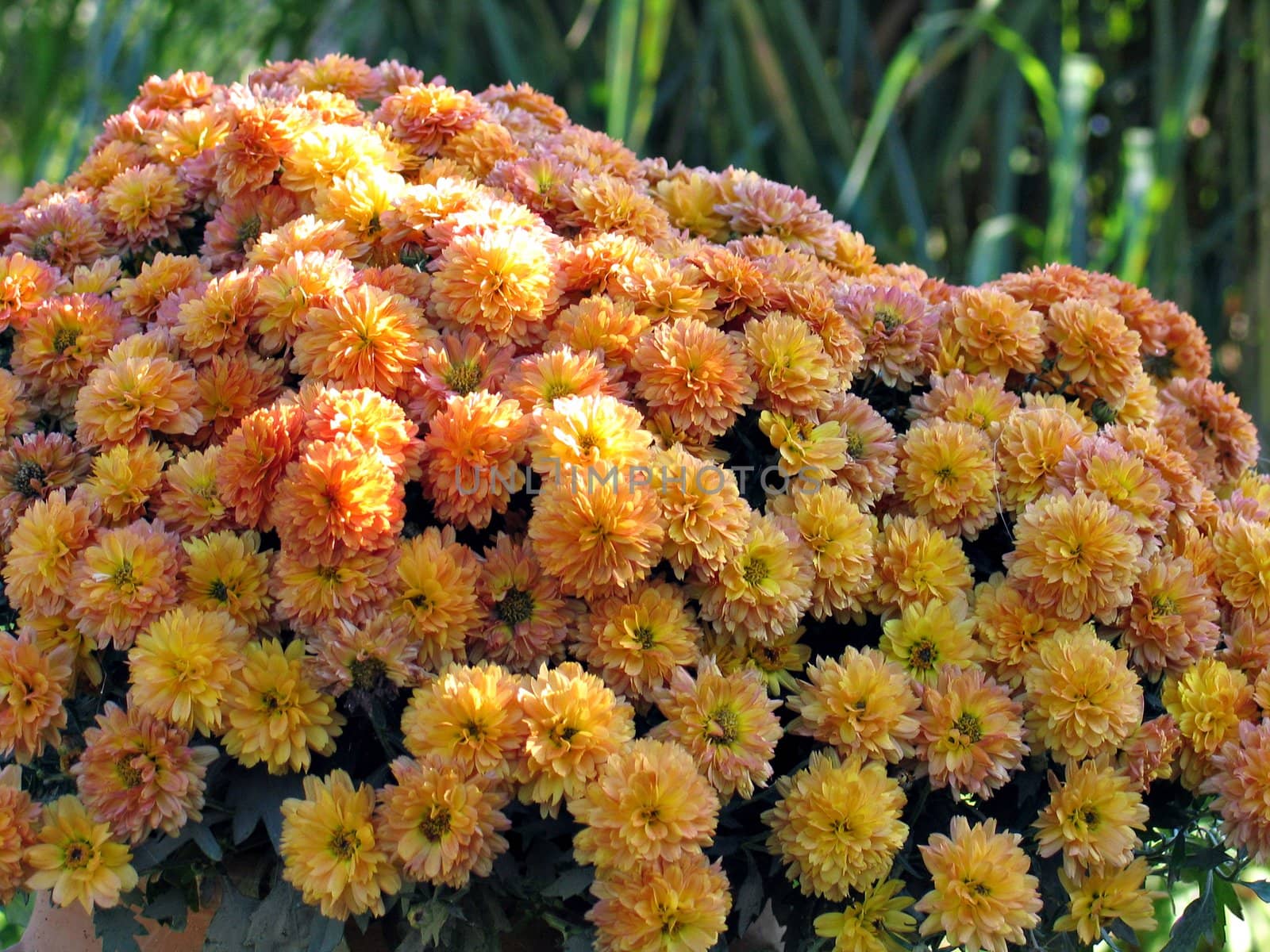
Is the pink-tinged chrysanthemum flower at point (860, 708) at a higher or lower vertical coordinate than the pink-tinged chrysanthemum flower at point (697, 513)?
lower

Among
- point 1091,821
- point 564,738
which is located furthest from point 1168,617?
point 564,738

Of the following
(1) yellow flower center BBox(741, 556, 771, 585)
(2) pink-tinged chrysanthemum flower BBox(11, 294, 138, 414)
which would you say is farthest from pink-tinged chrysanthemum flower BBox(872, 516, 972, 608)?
(2) pink-tinged chrysanthemum flower BBox(11, 294, 138, 414)

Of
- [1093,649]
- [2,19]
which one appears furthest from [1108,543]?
[2,19]

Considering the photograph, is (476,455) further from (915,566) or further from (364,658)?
(915,566)

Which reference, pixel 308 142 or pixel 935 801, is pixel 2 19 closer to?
pixel 308 142

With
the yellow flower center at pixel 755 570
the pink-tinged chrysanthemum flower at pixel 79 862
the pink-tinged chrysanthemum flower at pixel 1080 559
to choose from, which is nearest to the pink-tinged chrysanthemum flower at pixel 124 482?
the pink-tinged chrysanthemum flower at pixel 79 862

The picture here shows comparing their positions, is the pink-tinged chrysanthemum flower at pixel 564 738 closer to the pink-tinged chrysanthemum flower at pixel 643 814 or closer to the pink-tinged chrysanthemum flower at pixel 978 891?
the pink-tinged chrysanthemum flower at pixel 643 814
